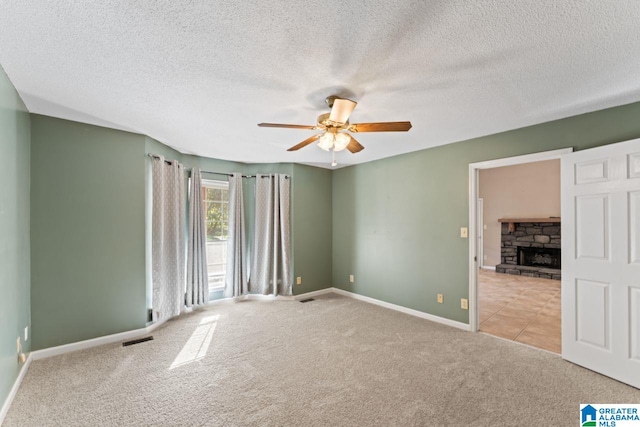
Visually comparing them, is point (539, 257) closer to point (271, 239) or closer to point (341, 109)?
A: point (271, 239)

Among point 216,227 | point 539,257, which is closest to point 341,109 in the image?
point 216,227

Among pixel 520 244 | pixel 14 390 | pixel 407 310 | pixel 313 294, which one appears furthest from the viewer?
pixel 520 244

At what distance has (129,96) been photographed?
2.34 m

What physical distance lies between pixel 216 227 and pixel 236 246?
1.56ft

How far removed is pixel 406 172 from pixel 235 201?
9.25 ft

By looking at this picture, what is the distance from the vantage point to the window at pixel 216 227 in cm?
466

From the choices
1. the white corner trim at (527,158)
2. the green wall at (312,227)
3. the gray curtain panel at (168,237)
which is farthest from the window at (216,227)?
the white corner trim at (527,158)

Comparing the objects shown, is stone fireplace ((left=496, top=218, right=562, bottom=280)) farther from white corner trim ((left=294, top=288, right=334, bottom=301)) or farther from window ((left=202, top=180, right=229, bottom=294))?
window ((left=202, top=180, right=229, bottom=294))

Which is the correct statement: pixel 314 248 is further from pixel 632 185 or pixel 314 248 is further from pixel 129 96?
pixel 632 185

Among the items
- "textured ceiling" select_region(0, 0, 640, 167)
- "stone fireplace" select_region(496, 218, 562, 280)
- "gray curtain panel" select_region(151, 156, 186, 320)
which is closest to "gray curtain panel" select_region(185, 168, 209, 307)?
"gray curtain panel" select_region(151, 156, 186, 320)

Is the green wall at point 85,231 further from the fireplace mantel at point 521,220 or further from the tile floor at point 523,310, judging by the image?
the fireplace mantel at point 521,220

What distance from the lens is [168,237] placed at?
149 inches

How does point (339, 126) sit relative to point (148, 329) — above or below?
above
